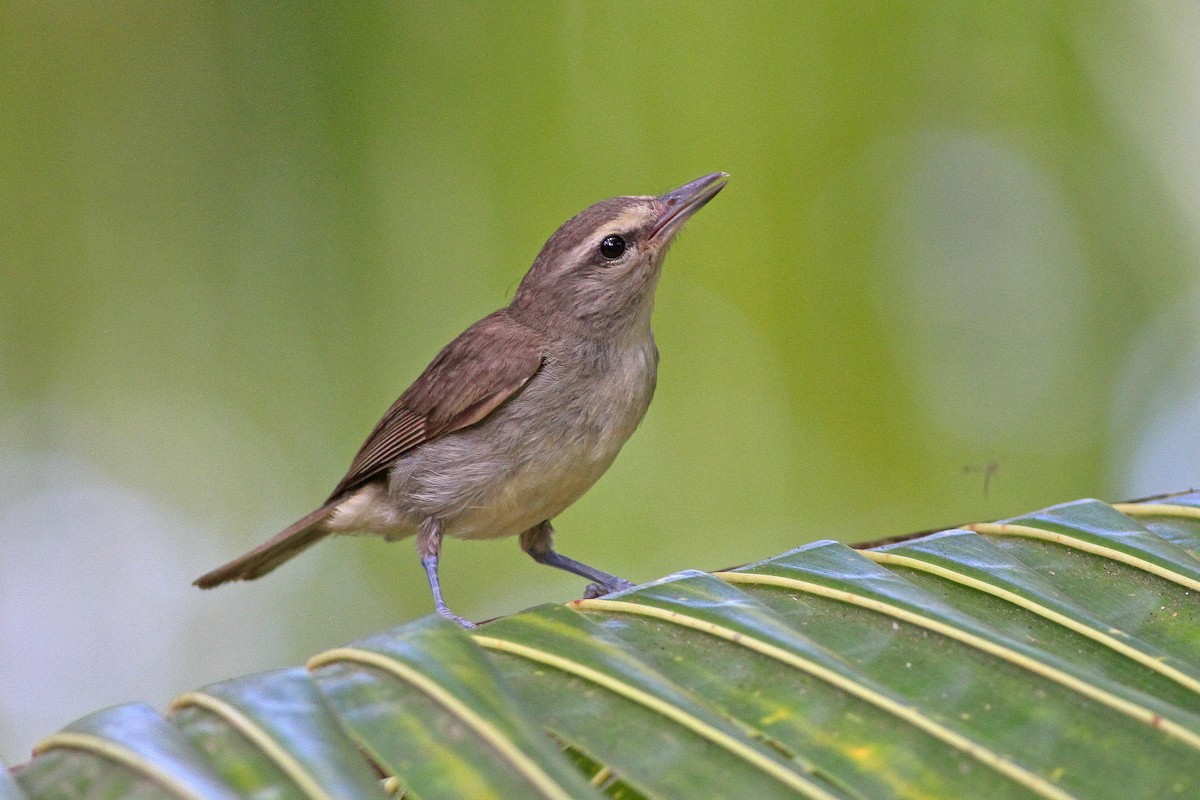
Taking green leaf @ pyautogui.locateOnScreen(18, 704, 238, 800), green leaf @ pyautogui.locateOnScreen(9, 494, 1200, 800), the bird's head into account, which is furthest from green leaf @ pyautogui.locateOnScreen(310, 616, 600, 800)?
the bird's head

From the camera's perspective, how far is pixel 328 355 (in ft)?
17.5

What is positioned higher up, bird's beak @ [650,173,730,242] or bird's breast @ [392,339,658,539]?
bird's beak @ [650,173,730,242]

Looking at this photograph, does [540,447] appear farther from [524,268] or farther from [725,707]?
[725,707]

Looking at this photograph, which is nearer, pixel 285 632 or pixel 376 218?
pixel 376 218

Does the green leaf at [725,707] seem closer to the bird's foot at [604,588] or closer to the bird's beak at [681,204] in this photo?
the bird's foot at [604,588]

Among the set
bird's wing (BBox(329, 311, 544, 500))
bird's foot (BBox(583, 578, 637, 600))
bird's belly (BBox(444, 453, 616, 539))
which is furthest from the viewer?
bird's wing (BBox(329, 311, 544, 500))

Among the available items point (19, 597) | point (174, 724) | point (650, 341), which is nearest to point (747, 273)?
point (650, 341)

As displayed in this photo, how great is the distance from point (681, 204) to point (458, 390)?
1.09 metres

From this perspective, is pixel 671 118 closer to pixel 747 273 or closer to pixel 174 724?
pixel 747 273

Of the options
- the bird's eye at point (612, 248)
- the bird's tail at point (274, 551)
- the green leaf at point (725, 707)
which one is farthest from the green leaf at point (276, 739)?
the bird's tail at point (274, 551)

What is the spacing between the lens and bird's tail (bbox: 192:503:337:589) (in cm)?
446

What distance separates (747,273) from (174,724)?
4.75m

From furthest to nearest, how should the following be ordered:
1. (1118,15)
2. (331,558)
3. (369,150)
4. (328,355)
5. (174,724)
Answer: (331,558), (1118,15), (328,355), (369,150), (174,724)

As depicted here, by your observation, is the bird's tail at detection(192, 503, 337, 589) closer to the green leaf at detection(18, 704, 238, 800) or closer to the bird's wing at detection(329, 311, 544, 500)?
the bird's wing at detection(329, 311, 544, 500)
